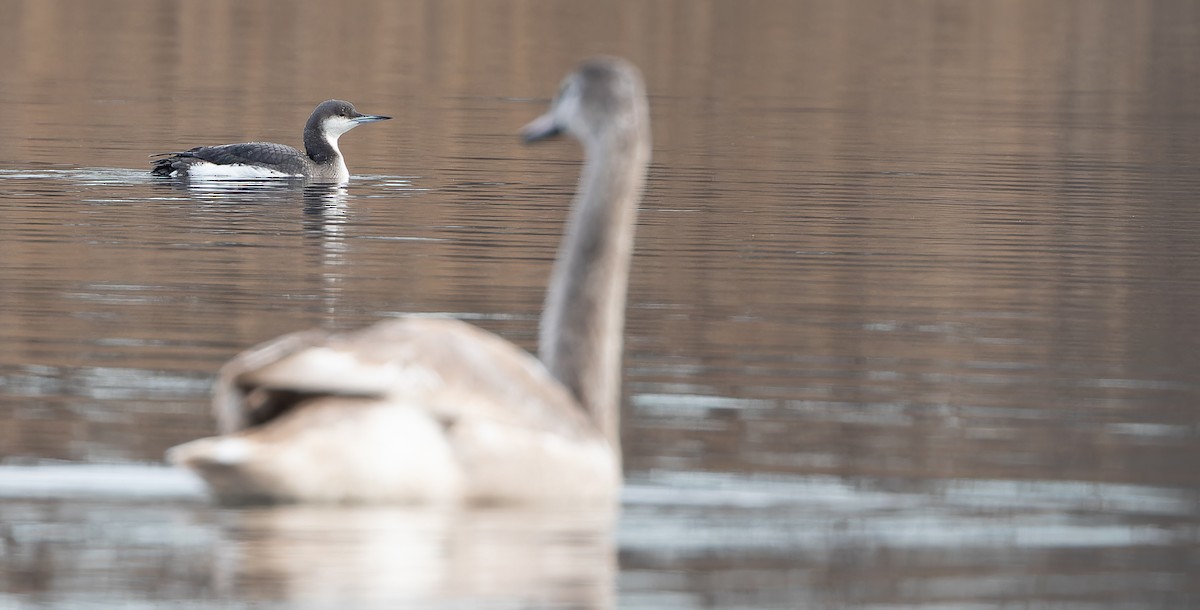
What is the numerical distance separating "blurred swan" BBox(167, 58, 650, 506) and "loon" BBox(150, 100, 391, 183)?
15308 mm

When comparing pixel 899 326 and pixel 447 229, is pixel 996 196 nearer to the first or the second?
pixel 447 229

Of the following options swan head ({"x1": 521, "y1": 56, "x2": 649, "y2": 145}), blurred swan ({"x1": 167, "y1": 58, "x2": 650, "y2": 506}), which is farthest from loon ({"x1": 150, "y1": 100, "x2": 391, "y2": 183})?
blurred swan ({"x1": 167, "y1": 58, "x2": 650, "y2": 506})

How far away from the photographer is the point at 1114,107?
119 ft

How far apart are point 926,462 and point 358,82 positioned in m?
29.1

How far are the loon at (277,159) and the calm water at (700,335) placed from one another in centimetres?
48

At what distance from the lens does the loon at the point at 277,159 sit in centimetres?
2320

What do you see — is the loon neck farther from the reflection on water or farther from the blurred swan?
the blurred swan

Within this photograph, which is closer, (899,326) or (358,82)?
(899,326)

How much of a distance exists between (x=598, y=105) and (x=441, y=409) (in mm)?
1429

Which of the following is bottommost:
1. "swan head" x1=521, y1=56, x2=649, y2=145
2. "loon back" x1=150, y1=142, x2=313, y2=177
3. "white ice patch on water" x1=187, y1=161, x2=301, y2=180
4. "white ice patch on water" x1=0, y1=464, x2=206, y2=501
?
"white ice patch on water" x1=0, y1=464, x2=206, y2=501

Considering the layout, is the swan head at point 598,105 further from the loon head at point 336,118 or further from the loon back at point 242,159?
the loon head at point 336,118

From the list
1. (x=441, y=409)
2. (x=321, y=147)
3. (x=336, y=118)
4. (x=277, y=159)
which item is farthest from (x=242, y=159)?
(x=441, y=409)

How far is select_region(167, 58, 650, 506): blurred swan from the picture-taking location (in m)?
7.30

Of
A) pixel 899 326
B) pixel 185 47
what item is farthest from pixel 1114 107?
pixel 899 326
